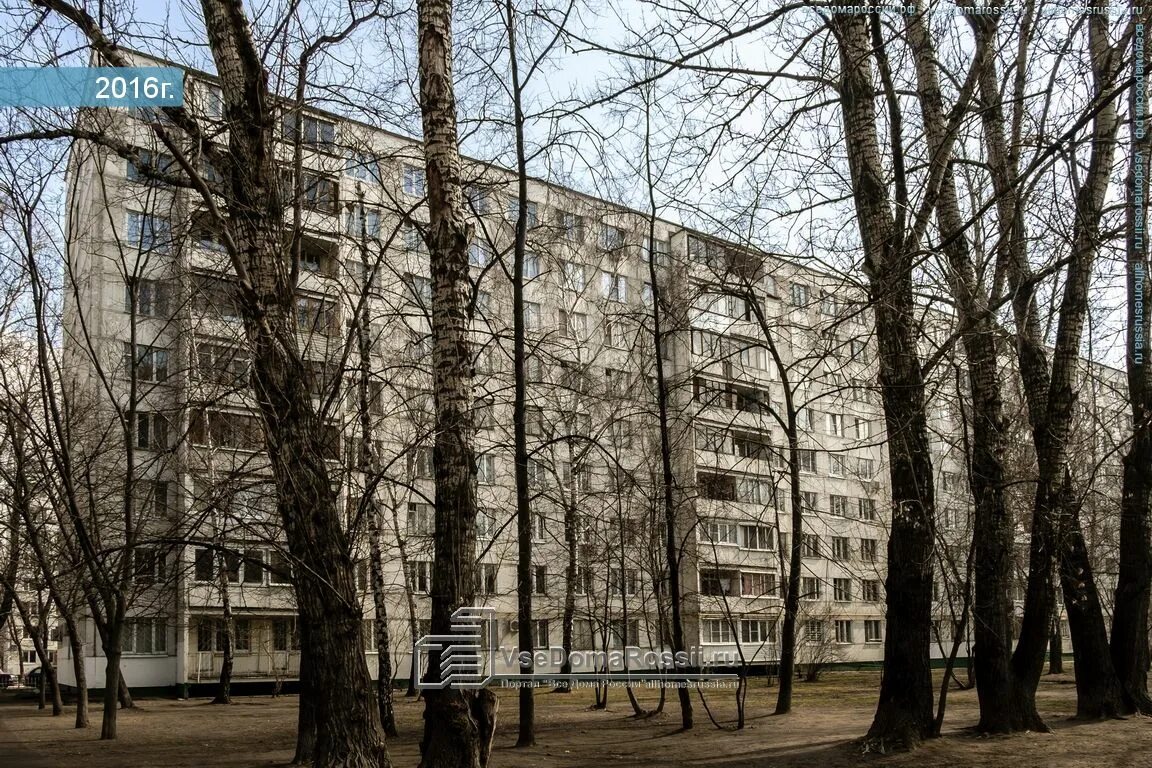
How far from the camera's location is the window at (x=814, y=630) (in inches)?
1391

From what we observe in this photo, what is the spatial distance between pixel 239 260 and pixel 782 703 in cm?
1594

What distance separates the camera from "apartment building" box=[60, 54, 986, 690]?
10.2 meters

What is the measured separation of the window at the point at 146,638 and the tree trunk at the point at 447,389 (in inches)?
1078

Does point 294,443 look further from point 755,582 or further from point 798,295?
point 755,582

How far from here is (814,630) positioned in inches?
1430

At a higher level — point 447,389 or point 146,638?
point 447,389

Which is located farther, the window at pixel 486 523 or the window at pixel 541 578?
the window at pixel 541 578

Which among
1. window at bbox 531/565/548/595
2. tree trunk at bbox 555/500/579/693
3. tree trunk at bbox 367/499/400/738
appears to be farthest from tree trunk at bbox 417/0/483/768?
window at bbox 531/565/548/595

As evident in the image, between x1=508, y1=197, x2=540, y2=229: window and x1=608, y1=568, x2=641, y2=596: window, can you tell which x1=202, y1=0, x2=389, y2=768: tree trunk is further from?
x1=608, y1=568, x2=641, y2=596: window

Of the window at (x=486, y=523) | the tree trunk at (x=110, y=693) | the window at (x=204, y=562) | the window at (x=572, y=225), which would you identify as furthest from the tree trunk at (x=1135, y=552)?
the tree trunk at (x=110, y=693)

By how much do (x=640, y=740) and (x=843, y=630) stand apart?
35.5 m

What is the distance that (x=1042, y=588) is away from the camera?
42.9 feet

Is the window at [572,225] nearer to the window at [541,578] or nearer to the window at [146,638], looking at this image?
the window at [541,578]

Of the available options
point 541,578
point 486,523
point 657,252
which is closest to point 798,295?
point 657,252
